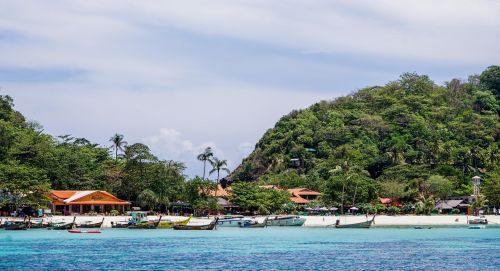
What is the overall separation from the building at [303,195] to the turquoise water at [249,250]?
1247 inches

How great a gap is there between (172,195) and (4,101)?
36.6 meters

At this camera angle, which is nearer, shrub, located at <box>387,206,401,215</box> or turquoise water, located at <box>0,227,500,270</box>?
turquoise water, located at <box>0,227,500,270</box>

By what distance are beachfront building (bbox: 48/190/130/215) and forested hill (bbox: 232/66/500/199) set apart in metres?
29.7

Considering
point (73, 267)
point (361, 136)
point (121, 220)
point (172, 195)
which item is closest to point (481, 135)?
point (361, 136)

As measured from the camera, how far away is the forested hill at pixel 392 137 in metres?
119

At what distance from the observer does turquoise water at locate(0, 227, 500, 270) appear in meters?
45.4

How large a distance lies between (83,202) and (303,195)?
34.9m

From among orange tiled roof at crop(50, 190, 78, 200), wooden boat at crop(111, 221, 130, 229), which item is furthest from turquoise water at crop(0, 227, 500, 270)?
orange tiled roof at crop(50, 190, 78, 200)

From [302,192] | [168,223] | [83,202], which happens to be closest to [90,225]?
[168,223]

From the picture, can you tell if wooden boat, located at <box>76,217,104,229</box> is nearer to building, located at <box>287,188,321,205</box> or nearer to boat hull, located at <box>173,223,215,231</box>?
boat hull, located at <box>173,223,215,231</box>

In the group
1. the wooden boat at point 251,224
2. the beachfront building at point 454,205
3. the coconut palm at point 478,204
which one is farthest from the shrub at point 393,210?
the wooden boat at point 251,224

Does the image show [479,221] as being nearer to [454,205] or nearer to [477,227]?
[477,227]

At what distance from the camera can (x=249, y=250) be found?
55500 mm

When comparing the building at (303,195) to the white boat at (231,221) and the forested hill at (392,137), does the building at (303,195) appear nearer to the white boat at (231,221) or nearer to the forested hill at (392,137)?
the forested hill at (392,137)
